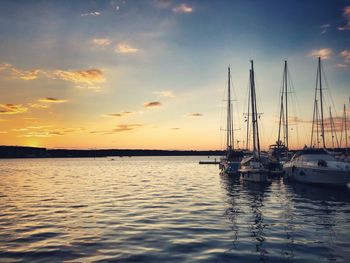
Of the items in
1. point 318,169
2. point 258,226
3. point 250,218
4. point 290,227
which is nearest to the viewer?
point 290,227

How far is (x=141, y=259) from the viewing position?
37.9ft

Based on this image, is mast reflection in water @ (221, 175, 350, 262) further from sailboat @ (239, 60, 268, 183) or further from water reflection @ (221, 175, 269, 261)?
sailboat @ (239, 60, 268, 183)

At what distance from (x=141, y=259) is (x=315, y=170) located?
3140 centimetres

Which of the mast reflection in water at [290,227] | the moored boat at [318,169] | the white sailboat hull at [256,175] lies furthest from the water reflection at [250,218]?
the white sailboat hull at [256,175]

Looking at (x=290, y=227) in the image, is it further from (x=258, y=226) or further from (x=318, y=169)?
(x=318, y=169)

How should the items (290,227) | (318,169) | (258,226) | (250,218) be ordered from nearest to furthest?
(290,227), (258,226), (250,218), (318,169)

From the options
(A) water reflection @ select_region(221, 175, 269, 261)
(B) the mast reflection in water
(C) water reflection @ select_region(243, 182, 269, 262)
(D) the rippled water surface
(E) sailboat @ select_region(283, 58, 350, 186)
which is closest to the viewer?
(D) the rippled water surface

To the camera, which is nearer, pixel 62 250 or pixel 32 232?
pixel 62 250

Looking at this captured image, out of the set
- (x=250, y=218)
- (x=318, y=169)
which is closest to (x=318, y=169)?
(x=318, y=169)

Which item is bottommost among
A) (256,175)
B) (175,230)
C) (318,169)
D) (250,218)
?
(250,218)

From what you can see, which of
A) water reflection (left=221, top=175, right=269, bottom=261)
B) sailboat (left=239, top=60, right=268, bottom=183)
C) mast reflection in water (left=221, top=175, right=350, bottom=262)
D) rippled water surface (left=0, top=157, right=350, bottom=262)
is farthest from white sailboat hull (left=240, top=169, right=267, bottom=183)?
rippled water surface (left=0, top=157, right=350, bottom=262)

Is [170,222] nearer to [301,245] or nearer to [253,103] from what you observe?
[301,245]

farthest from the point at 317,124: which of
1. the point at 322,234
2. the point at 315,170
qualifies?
the point at 322,234

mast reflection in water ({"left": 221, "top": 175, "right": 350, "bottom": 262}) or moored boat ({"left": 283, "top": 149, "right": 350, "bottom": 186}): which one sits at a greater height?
moored boat ({"left": 283, "top": 149, "right": 350, "bottom": 186})
